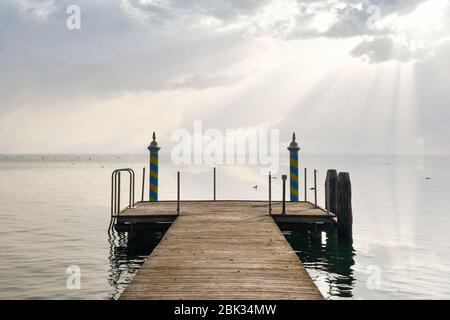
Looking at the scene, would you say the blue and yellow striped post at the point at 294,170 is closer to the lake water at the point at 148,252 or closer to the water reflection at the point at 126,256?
the lake water at the point at 148,252

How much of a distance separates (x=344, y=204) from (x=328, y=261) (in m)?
2.23

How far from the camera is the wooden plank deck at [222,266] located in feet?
23.0

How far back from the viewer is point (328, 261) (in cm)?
1524

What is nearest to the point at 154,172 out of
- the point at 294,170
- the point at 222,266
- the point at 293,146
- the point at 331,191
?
the point at 294,170

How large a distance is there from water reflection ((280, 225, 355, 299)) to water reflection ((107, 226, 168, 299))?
5.03 m

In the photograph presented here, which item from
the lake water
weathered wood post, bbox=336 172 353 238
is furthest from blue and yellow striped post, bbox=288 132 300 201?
weathered wood post, bbox=336 172 353 238

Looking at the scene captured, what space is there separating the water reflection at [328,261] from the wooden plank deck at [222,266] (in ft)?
6.89

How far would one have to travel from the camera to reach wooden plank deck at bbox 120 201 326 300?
7016 mm

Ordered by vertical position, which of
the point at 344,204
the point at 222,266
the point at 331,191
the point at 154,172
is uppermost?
the point at 154,172

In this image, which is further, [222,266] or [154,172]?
[154,172]

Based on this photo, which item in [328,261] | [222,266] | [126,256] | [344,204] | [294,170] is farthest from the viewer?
[294,170]

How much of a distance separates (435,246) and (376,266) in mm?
6400

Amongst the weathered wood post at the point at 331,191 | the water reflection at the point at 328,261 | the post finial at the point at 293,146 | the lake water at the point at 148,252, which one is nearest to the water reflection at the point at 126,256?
the lake water at the point at 148,252

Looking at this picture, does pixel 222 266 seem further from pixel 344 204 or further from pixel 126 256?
pixel 344 204
